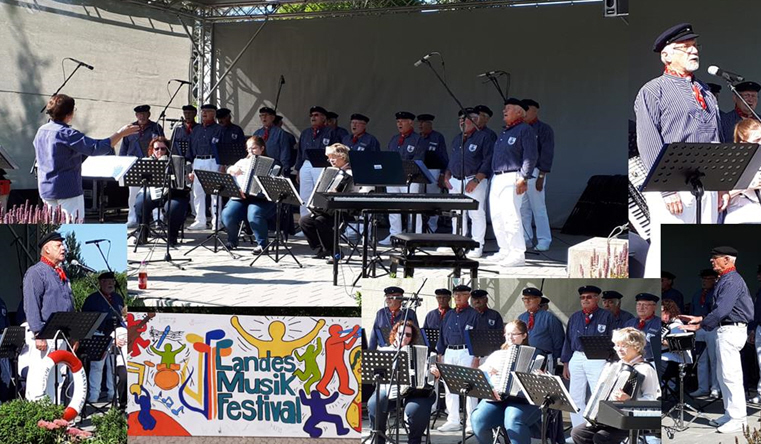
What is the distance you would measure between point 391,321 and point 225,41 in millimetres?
8591

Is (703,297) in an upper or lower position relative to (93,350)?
upper

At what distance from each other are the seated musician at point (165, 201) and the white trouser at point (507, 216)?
3183 mm

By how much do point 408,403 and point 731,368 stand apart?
208 cm

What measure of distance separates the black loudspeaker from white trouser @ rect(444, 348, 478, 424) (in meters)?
2.51

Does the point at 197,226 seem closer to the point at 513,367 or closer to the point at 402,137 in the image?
the point at 402,137

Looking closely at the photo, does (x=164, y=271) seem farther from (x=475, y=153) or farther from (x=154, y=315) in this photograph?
(x=475, y=153)

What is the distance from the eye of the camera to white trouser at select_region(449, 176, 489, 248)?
10978 mm

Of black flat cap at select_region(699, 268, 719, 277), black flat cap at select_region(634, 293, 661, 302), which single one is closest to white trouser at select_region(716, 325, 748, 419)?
black flat cap at select_region(699, 268, 719, 277)

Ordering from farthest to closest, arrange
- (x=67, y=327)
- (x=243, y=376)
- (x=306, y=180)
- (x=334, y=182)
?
1. (x=306, y=180)
2. (x=334, y=182)
3. (x=243, y=376)
4. (x=67, y=327)

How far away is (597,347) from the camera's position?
671cm

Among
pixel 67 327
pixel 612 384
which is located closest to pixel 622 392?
pixel 612 384

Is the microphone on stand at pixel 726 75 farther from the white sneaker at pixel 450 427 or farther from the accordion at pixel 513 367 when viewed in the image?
the white sneaker at pixel 450 427

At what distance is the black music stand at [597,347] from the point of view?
22.0ft

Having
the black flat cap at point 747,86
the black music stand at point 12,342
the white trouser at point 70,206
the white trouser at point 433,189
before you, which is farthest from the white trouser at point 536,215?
the black music stand at point 12,342
